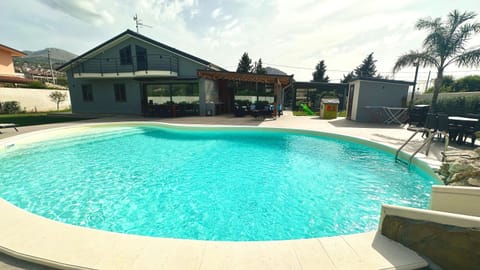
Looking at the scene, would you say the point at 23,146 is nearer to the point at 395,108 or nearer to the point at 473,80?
the point at 395,108

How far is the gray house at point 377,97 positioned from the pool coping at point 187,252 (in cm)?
1269

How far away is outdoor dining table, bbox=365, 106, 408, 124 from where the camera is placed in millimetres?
12211

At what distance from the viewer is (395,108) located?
1205 cm

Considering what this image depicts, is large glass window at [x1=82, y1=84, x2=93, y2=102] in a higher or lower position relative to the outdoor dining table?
higher

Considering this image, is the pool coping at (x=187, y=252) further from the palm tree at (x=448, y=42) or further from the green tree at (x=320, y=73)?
the green tree at (x=320, y=73)

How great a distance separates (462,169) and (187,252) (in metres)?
5.04

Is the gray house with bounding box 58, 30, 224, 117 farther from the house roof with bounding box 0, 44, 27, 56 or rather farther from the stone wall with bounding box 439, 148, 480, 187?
the stone wall with bounding box 439, 148, 480, 187

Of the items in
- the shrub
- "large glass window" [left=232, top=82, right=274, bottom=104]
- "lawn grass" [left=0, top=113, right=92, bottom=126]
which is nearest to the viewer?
"lawn grass" [left=0, top=113, right=92, bottom=126]

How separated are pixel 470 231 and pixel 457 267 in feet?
1.13

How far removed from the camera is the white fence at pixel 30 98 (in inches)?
651

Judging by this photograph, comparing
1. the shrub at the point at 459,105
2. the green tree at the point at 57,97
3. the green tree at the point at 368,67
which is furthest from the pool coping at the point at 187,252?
the green tree at the point at 368,67

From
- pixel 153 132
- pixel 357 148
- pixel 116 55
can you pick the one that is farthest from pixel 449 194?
pixel 116 55

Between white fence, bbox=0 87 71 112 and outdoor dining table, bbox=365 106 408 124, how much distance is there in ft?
92.8

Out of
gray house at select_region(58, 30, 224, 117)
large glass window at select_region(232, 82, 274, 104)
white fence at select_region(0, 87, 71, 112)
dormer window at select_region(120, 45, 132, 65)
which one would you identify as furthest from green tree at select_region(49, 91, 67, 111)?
large glass window at select_region(232, 82, 274, 104)
